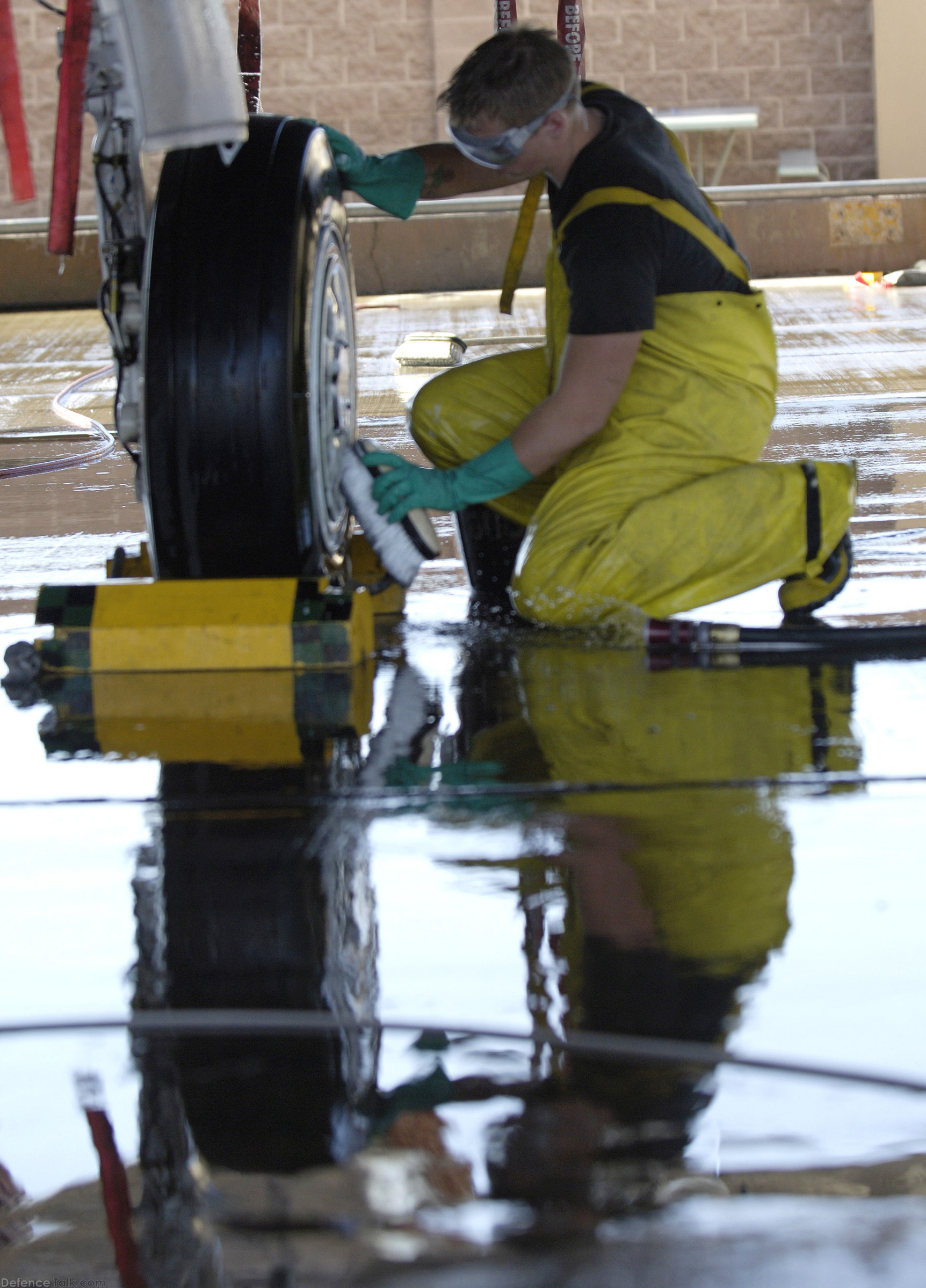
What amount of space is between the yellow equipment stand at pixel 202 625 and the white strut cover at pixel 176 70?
646mm

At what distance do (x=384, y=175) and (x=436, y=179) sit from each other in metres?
0.12

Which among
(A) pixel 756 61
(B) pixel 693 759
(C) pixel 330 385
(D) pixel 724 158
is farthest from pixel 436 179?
(A) pixel 756 61

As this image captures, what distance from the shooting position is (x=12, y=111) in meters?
1.85

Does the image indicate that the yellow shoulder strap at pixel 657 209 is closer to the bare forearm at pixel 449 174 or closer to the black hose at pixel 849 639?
the bare forearm at pixel 449 174

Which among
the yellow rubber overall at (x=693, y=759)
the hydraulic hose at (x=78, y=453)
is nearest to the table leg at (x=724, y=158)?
the hydraulic hose at (x=78, y=453)

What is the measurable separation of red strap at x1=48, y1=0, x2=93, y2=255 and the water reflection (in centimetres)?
69

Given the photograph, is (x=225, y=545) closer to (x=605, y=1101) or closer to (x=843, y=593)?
(x=843, y=593)

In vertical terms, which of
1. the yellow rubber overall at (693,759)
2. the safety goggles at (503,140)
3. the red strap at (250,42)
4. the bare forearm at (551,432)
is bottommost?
the yellow rubber overall at (693,759)

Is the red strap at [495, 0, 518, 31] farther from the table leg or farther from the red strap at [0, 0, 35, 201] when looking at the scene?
the table leg

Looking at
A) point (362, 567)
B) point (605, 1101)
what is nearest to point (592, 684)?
point (362, 567)

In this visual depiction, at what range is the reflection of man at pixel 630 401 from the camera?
229cm

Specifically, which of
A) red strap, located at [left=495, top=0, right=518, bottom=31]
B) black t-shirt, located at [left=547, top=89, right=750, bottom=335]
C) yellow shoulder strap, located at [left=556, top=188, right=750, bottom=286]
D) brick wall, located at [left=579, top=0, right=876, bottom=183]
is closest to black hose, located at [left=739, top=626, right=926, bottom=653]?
black t-shirt, located at [left=547, top=89, right=750, bottom=335]

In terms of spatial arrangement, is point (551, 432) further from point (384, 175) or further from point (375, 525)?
point (384, 175)

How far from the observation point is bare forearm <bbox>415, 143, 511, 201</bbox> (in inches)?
107
